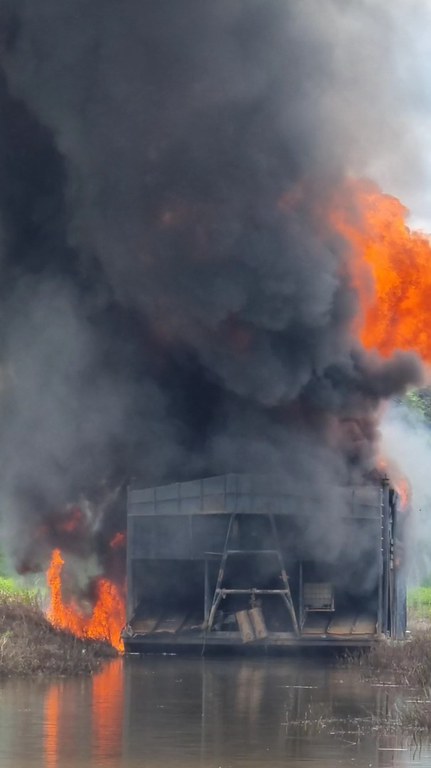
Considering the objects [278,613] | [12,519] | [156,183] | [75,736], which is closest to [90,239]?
[156,183]

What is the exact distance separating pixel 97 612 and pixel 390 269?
610 inches

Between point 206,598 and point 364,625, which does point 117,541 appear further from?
point 364,625

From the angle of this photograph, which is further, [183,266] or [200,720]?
[183,266]

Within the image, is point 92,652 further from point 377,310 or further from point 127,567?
point 377,310

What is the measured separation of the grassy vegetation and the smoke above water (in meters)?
8.09

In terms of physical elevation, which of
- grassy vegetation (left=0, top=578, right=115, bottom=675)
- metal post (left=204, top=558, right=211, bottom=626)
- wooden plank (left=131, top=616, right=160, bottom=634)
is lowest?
grassy vegetation (left=0, top=578, right=115, bottom=675)

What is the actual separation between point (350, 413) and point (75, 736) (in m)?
25.7

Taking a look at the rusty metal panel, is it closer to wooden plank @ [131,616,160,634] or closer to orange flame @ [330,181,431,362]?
wooden plank @ [131,616,160,634]

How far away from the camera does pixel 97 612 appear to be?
1962 inches

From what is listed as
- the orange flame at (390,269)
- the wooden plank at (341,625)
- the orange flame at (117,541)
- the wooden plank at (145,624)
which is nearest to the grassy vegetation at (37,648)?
the wooden plank at (145,624)

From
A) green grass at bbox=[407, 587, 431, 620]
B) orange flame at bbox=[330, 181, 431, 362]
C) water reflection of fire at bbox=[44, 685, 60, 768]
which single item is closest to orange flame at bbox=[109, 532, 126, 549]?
orange flame at bbox=[330, 181, 431, 362]

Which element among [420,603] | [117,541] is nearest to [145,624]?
[117,541]

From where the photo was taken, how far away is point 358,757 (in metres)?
24.6

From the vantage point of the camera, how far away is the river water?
2434 centimetres
